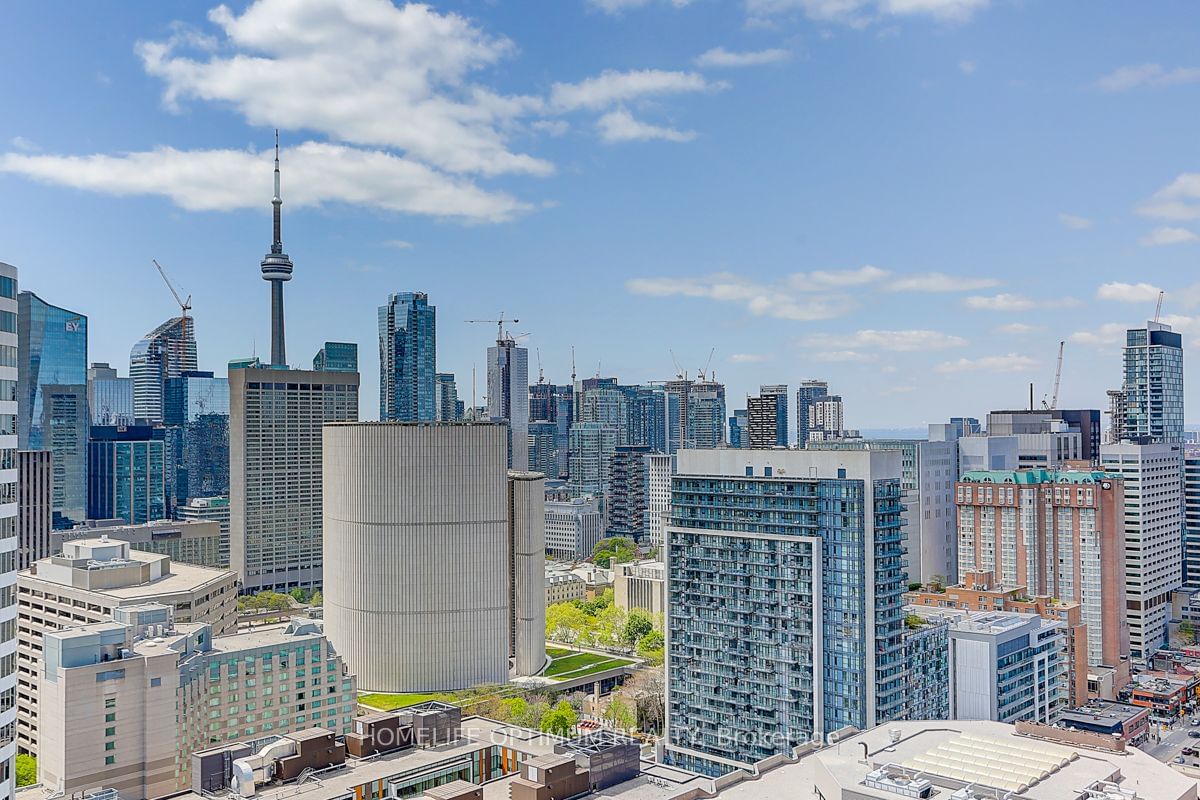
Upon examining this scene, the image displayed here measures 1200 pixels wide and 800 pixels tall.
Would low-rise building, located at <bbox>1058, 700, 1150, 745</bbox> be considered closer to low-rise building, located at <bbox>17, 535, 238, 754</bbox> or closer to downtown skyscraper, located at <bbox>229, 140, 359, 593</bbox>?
low-rise building, located at <bbox>17, 535, 238, 754</bbox>

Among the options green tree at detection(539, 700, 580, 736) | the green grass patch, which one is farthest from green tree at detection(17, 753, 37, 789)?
the green grass patch

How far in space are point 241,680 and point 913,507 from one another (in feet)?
265

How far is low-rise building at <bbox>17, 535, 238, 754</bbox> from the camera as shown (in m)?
71.9

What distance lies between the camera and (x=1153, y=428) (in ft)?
469

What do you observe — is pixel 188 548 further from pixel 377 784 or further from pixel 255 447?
pixel 377 784

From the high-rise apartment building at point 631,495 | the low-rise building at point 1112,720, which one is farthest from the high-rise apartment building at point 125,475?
the low-rise building at point 1112,720

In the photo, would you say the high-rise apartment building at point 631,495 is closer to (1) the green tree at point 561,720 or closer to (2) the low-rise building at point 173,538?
(2) the low-rise building at point 173,538

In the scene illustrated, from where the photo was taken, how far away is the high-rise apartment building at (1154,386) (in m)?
143

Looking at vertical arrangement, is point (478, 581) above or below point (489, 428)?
below

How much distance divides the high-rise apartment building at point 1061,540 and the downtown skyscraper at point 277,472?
3492 inches

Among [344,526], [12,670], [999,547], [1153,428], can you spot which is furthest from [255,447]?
[1153,428]

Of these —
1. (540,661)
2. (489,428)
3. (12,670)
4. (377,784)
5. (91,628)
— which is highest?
(489,428)

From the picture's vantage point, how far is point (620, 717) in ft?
254

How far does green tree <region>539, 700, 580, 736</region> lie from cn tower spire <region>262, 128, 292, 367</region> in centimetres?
11666
